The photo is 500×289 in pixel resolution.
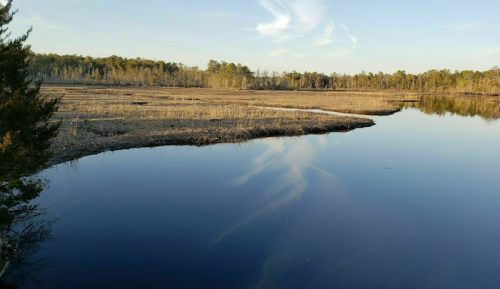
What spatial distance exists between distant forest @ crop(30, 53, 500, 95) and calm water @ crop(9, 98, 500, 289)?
7716 centimetres

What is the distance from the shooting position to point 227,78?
99188 millimetres

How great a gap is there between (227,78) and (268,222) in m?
94.3

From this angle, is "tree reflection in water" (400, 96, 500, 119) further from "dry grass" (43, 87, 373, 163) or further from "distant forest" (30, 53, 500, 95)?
"distant forest" (30, 53, 500, 95)

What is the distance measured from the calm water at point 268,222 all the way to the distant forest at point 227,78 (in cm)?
7716

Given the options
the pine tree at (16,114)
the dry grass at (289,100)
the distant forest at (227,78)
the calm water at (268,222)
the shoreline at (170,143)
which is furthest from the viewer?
the distant forest at (227,78)

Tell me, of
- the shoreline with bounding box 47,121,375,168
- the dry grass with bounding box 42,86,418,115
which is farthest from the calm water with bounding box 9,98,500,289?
the dry grass with bounding box 42,86,418,115

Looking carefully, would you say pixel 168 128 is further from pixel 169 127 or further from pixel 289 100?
pixel 289 100

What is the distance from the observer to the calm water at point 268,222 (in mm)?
5957

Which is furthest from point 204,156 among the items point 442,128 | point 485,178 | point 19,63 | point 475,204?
point 442,128

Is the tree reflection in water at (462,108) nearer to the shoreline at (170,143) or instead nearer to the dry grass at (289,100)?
the dry grass at (289,100)

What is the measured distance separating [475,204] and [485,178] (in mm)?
3733

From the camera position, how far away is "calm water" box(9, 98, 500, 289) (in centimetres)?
596

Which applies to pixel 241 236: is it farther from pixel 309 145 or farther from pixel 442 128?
pixel 442 128

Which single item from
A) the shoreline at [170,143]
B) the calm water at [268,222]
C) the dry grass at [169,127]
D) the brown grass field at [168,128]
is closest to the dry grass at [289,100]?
the brown grass field at [168,128]
